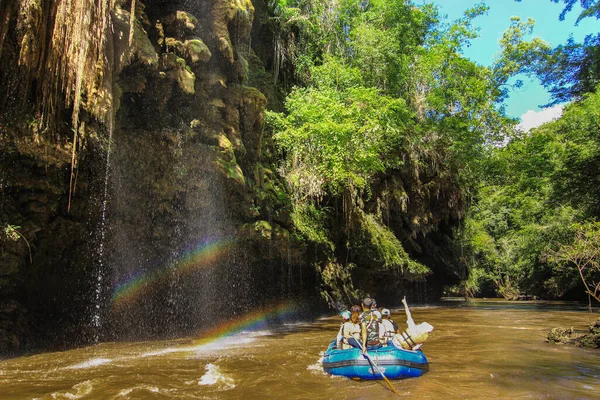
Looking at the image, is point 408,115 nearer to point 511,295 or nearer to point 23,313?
point 23,313

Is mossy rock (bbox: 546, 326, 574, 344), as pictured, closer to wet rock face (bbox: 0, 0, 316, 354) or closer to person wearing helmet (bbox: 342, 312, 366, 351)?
person wearing helmet (bbox: 342, 312, 366, 351)

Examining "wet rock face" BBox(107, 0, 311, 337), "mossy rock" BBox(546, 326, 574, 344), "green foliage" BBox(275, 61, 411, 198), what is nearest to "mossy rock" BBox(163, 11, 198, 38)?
"wet rock face" BBox(107, 0, 311, 337)

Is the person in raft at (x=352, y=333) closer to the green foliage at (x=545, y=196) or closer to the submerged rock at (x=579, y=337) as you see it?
the submerged rock at (x=579, y=337)

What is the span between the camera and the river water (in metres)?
5.97

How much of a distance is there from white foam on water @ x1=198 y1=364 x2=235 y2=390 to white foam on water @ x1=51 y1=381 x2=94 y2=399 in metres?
1.57

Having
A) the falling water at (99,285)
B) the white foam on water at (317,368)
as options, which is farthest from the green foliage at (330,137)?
the white foam on water at (317,368)

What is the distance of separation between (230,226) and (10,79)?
22.7 feet

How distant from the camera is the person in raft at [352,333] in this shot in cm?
726

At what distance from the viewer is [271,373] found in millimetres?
7289

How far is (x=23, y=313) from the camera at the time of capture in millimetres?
10000

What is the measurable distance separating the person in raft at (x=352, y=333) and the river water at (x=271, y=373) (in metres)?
0.65

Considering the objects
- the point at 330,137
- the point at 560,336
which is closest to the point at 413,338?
the point at 560,336

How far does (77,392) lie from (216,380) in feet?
6.40

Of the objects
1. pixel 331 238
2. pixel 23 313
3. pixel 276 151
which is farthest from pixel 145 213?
pixel 331 238
